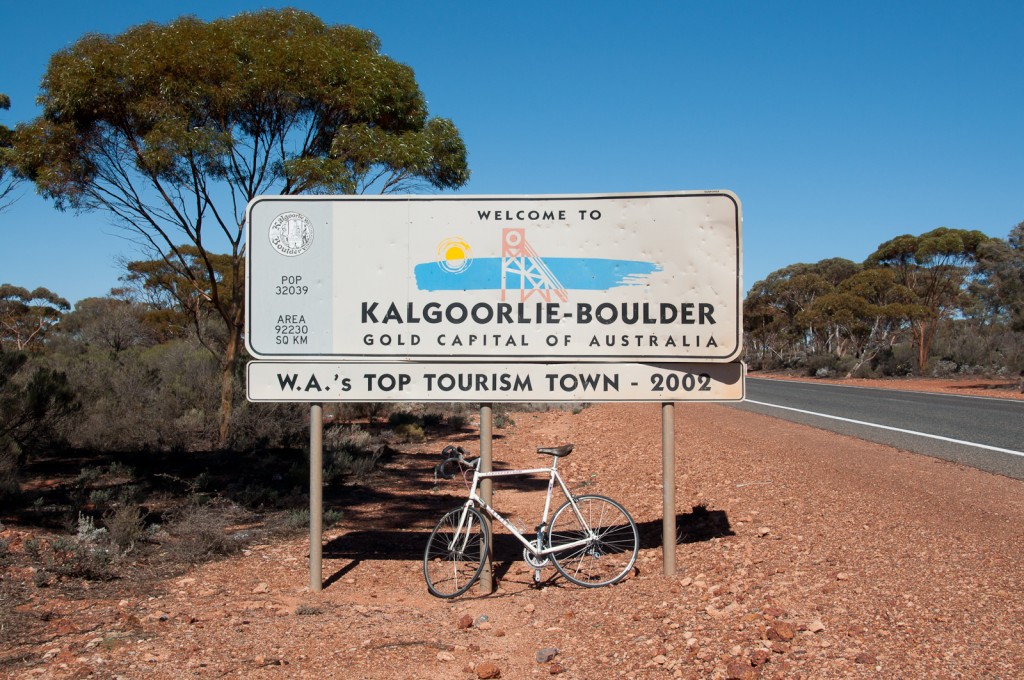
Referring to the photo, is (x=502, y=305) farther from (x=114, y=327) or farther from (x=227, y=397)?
(x=114, y=327)

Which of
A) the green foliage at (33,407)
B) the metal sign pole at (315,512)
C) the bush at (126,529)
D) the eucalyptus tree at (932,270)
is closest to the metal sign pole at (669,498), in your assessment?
the metal sign pole at (315,512)

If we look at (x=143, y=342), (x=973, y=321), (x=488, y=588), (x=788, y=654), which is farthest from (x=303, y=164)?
(x=973, y=321)

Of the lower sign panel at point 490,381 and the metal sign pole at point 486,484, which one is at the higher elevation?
the lower sign panel at point 490,381

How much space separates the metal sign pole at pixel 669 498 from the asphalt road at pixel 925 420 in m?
5.89

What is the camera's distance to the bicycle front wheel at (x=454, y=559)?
5.74m

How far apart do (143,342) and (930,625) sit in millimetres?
31726

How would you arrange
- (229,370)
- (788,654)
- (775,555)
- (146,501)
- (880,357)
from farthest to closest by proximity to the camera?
(880,357)
(229,370)
(146,501)
(775,555)
(788,654)

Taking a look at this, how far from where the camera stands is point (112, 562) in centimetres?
609

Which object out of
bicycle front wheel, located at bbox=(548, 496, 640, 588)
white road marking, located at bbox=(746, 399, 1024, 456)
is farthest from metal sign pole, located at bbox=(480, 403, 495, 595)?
white road marking, located at bbox=(746, 399, 1024, 456)

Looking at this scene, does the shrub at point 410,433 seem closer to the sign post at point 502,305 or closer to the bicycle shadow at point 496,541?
the bicycle shadow at point 496,541

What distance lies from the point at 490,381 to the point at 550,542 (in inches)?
47.6

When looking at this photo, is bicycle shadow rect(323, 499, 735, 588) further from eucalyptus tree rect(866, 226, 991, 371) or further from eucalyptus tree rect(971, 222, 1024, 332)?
eucalyptus tree rect(866, 226, 991, 371)

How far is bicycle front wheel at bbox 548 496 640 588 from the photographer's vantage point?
18.9ft

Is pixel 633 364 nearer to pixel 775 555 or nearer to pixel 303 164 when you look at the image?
pixel 775 555
